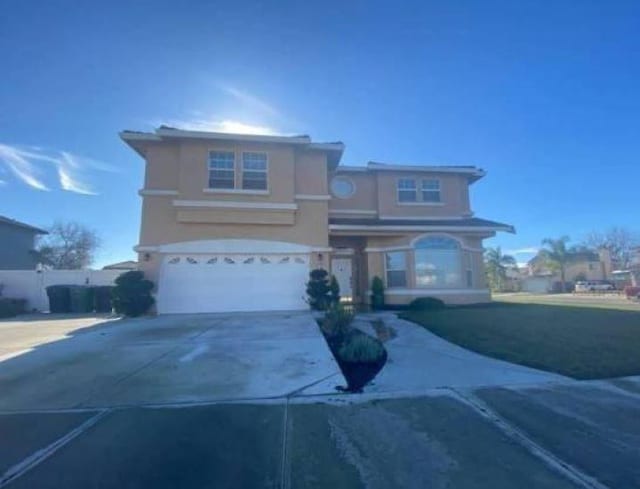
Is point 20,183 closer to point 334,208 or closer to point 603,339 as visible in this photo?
point 334,208

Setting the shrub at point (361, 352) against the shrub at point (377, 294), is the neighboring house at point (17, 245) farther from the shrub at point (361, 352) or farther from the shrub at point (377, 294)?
the shrub at point (361, 352)

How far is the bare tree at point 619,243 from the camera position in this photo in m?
54.5

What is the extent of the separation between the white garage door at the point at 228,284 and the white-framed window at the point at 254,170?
306 cm

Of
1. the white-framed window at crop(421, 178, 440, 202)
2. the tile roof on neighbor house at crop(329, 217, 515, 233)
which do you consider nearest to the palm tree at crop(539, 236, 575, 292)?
the tile roof on neighbor house at crop(329, 217, 515, 233)

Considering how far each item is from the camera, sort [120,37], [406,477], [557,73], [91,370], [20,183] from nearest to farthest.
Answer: [406,477]
[91,370]
[120,37]
[557,73]
[20,183]

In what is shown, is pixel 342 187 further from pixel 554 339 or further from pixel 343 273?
pixel 554 339

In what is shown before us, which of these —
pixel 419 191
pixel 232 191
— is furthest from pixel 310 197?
pixel 419 191

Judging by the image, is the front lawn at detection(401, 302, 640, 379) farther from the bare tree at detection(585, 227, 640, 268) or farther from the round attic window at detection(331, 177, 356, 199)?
the bare tree at detection(585, 227, 640, 268)

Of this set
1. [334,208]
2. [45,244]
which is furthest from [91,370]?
[45,244]

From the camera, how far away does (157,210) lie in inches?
564

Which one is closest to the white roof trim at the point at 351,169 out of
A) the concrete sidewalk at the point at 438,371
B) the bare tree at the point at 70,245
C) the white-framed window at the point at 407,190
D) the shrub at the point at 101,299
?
the white-framed window at the point at 407,190

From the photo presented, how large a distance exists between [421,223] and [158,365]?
1355cm

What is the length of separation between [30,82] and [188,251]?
7.17 meters

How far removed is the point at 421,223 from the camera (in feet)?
54.5
